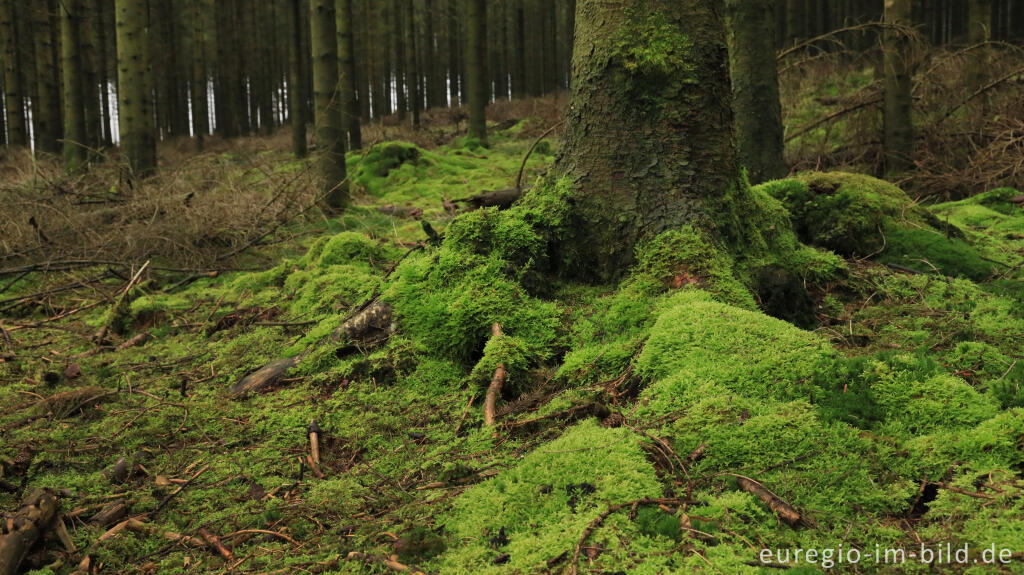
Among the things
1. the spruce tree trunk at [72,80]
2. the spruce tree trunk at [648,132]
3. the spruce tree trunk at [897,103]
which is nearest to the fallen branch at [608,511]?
the spruce tree trunk at [648,132]

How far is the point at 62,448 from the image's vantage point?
3.29 metres

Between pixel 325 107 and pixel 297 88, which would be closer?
pixel 325 107

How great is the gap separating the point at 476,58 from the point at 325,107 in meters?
7.16

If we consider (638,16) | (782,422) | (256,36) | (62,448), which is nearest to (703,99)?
(638,16)

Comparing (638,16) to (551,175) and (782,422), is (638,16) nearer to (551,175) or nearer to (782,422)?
(551,175)

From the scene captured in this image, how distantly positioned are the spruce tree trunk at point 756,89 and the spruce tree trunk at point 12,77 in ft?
56.7

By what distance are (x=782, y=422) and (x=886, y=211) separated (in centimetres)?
333

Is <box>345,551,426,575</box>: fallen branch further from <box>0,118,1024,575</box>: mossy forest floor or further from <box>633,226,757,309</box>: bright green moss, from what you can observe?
<box>633,226,757,309</box>: bright green moss

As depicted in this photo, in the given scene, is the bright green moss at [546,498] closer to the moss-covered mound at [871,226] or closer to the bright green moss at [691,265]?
the bright green moss at [691,265]

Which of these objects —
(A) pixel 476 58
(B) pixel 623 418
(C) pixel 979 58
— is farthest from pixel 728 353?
(A) pixel 476 58

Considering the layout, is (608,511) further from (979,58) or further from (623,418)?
(979,58)

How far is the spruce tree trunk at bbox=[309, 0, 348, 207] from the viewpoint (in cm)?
881

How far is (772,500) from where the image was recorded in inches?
79.9

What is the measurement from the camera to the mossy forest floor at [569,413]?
6.59 ft
